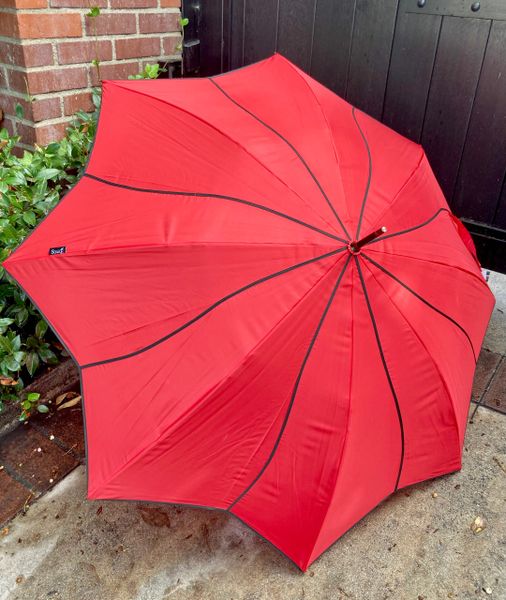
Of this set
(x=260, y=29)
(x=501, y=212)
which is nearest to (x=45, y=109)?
(x=260, y=29)

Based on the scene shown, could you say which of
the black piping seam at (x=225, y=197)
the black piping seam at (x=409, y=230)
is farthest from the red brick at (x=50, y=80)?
the black piping seam at (x=409, y=230)

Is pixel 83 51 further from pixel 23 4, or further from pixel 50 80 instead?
pixel 23 4

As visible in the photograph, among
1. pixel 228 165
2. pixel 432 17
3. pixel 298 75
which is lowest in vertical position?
pixel 228 165

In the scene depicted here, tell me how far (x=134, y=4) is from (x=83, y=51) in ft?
1.30

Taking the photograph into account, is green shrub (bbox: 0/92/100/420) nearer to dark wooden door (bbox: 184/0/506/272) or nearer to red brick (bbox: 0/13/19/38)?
red brick (bbox: 0/13/19/38)

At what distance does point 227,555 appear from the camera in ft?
5.99

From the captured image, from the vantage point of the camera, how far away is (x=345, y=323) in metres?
1.54

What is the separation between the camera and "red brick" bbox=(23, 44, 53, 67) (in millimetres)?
2349

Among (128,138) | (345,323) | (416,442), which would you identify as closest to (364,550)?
(416,442)

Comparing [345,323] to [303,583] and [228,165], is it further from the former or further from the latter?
[303,583]

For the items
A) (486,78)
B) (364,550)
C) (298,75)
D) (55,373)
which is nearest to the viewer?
(364,550)

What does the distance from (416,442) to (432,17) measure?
192cm

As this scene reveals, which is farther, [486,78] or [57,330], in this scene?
[486,78]

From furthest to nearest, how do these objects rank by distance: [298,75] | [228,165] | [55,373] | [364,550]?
[55,373] → [298,75] → [364,550] → [228,165]
